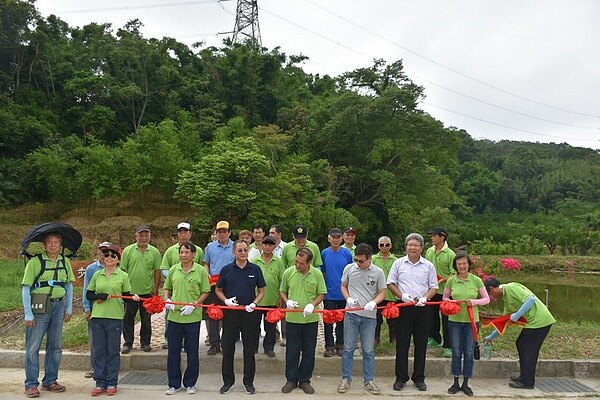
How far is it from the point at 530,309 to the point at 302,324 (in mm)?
2705

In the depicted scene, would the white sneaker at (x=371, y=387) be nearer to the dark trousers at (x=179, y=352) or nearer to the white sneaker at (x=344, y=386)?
the white sneaker at (x=344, y=386)

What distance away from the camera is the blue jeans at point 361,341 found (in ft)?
17.4

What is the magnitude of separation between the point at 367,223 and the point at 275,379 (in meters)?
23.7

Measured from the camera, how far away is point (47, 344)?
5.27m

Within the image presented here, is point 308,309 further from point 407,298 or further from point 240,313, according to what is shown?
point 407,298

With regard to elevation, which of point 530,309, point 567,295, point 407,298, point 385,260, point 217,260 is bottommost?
point 567,295

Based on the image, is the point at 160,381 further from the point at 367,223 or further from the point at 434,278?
the point at 367,223

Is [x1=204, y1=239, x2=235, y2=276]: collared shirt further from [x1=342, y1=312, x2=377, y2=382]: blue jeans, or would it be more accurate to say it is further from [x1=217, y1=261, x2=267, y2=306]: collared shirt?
[x1=342, y1=312, x2=377, y2=382]: blue jeans

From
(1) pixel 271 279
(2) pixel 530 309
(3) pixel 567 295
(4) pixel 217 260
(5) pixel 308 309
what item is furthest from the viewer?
(3) pixel 567 295

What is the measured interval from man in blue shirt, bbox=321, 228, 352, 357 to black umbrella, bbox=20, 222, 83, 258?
10.1 feet

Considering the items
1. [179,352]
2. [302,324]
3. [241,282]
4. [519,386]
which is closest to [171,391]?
[179,352]

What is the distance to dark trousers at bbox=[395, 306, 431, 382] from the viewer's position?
18.0ft

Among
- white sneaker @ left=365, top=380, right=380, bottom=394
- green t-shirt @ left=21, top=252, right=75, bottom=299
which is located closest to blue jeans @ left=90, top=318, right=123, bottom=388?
green t-shirt @ left=21, top=252, right=75, bottom=299

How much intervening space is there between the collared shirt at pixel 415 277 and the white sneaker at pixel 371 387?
1.08 metres
